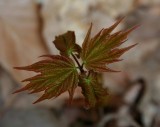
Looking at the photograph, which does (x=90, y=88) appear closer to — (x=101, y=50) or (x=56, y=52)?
(x=101, y=50)

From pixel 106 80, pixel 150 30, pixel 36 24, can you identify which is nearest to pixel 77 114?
pixel 106 80

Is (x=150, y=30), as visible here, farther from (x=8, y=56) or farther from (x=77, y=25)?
(x=8, y=56)

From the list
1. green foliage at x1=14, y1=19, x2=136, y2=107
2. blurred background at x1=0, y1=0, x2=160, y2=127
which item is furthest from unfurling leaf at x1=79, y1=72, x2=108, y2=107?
blurred background at x1=0, y1=0, x2=160, y2=127

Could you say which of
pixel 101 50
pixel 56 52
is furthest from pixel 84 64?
pixel 56 52

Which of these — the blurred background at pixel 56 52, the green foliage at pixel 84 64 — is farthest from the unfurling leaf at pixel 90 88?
the blurred background at pixel 56 52

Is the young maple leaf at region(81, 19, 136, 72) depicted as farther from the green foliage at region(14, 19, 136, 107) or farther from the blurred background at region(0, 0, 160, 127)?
the blurred background at region(0, 0, 160, 127)

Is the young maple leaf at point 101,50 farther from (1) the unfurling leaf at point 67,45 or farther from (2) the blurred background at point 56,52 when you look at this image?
(2) the blurred background at point 56,52
